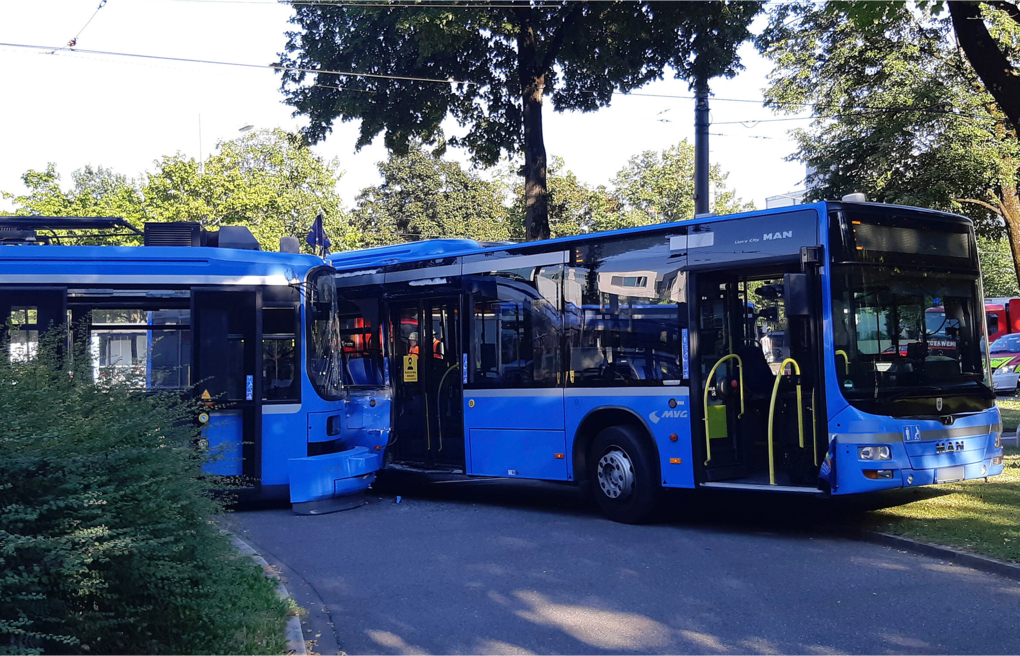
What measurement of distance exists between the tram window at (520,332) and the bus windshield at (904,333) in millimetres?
3468

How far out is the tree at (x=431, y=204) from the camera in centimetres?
5284

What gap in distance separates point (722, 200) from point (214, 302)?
4194 centimetres

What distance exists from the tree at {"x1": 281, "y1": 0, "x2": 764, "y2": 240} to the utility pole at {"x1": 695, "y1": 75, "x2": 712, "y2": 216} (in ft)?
8.10

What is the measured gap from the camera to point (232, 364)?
11.7 meters

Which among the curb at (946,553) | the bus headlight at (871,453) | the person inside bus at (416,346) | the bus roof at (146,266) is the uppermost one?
the bus roof at (146,266)

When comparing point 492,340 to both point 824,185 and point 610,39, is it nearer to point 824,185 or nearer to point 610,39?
point 610,39

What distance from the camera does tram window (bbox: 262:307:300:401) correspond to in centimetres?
1184

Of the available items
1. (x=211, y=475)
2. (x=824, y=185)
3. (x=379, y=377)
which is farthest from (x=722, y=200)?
(x=211, y=475)

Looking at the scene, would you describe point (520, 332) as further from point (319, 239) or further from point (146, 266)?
point (146, 266)

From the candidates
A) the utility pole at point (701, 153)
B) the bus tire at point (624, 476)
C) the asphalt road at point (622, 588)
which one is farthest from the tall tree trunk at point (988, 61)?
the bus tire at point (624, 476)

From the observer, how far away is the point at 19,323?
1104 cm

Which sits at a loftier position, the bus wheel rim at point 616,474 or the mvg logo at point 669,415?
the mvg logo at point 669,415

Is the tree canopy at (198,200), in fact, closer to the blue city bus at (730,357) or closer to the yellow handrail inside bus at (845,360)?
the blue city bus at (730,357)

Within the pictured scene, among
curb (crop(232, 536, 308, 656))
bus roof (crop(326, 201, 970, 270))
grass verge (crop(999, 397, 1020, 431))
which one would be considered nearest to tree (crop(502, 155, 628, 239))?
grass verge (crop(999, 397, 1020, 431))
